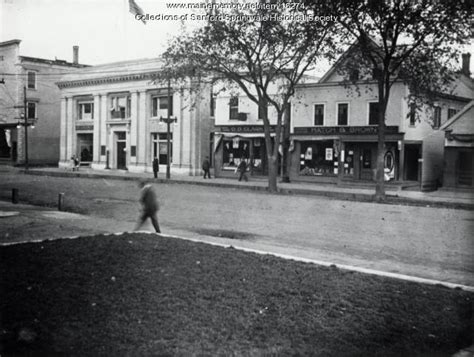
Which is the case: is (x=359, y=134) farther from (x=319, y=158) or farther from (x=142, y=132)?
(x=142, y=132)

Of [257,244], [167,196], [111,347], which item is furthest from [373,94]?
[111,347]

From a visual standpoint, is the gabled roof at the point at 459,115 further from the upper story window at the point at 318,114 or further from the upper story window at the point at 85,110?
the upper story window at the point at 85,110

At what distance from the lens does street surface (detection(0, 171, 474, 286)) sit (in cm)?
1085

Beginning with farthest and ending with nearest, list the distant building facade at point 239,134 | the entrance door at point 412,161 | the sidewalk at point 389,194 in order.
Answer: the distant building facade at point 239,134, the entrance door at point 412,161, the sidewalk at point 389,194

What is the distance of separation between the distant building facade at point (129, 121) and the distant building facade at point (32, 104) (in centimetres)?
275

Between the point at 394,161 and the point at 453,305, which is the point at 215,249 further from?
the point at 394,161

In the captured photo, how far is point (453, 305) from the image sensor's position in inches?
266

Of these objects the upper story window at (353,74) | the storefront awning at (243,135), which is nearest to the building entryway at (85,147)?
the storefront awning at (243,135)

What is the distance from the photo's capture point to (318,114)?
34688mm

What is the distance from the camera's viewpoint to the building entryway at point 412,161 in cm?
3266

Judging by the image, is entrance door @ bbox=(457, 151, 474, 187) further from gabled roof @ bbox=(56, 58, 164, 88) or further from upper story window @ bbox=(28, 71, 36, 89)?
upper story window @ bbox=(28, 71, 36, 89)

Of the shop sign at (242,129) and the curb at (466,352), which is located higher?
the shop sign at (242,129)

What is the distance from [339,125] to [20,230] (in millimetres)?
24479

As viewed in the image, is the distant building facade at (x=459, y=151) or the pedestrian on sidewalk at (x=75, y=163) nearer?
the distant building facade at (x=459, y=151)
